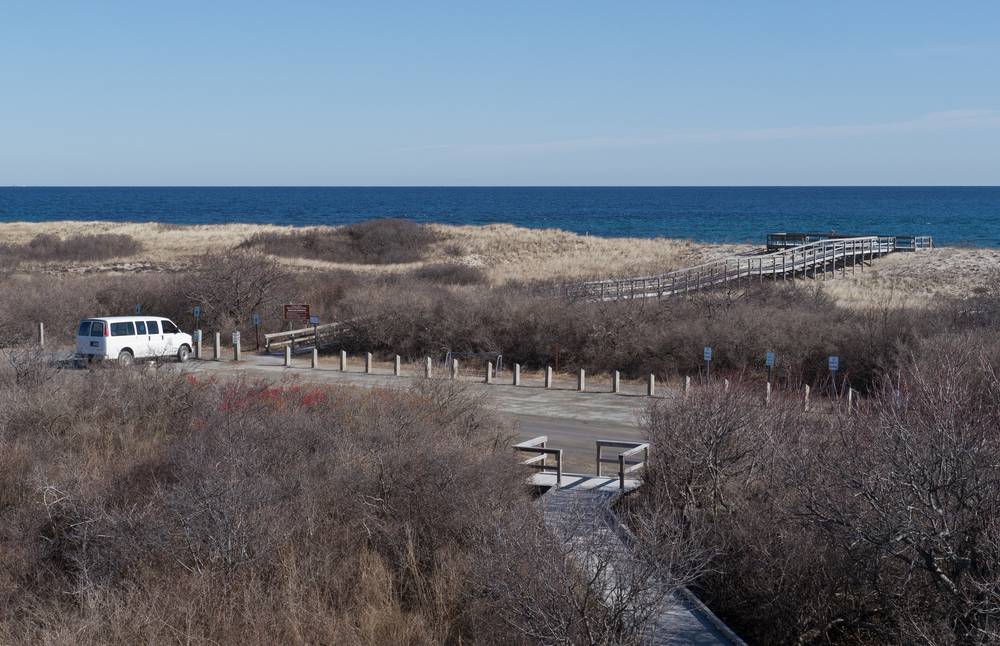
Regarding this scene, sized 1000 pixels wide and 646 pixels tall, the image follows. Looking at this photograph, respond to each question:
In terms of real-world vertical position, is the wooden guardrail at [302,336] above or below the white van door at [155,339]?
below

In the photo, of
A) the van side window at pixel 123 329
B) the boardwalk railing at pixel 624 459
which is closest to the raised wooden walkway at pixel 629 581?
the boardwalk railing at pixel 624 459

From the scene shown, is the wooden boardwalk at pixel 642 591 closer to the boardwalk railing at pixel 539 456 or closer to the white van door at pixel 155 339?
the boardwalk railing at pixel 539 456

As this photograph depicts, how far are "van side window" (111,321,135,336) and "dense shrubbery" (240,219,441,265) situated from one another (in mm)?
36895

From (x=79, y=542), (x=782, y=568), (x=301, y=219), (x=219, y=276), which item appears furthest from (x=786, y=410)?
(x=301, y=219)

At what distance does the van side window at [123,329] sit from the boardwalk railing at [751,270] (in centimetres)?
1579

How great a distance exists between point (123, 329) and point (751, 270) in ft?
102

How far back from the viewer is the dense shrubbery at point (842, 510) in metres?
9.23

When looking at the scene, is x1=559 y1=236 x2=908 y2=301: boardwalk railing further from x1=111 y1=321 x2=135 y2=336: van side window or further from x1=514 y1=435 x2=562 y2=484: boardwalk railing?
x1=514 y1=435 x2=562 y2=484: boardwalk railing

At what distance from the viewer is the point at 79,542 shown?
1262 centimetres

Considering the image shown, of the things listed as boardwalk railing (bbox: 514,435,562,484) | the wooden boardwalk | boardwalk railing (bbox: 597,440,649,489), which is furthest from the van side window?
the wooden boardwalk

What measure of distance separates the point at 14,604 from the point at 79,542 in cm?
104

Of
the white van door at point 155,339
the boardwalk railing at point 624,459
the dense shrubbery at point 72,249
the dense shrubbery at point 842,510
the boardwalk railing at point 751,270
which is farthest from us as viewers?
the dense shrubbery at point 72,249

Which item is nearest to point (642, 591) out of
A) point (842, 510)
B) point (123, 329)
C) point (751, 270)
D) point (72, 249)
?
point (842, 510)

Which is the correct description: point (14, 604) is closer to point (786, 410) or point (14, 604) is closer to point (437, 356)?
point (786, 410)
